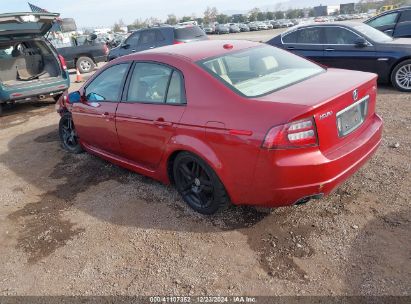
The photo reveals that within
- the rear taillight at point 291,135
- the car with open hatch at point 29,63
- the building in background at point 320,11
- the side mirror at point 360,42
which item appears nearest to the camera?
the rear taillight at point 291,135

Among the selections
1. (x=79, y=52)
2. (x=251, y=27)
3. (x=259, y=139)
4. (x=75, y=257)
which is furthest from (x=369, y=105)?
(x=251, y=27)

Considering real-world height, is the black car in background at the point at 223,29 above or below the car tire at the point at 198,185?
below

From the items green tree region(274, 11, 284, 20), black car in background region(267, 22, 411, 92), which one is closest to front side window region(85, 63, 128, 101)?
black car in background region(267, 22, 411, 92)

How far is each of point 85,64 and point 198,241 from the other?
46.4ft

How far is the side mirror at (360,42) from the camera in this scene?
24.1 feet

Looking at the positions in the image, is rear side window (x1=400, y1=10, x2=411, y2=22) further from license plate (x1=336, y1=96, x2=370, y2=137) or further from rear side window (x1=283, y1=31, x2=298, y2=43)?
license plate (x1=336, y1=96, x2=370, y2=137)

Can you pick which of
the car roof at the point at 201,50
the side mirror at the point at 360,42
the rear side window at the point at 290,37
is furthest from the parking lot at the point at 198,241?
the rear side window at the point at 290,37

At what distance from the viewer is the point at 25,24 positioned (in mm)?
7969

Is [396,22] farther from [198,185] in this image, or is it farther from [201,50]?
[198,185]

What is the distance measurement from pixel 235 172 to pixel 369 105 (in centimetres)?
150

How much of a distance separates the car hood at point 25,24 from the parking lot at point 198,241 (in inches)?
167

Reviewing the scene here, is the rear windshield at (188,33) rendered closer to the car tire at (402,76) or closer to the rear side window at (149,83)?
the car tire at (402,76)

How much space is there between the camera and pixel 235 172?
9.82ft

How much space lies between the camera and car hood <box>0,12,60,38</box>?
23.6 ft
